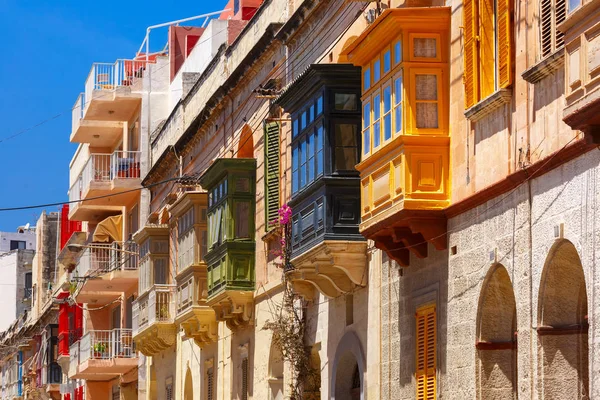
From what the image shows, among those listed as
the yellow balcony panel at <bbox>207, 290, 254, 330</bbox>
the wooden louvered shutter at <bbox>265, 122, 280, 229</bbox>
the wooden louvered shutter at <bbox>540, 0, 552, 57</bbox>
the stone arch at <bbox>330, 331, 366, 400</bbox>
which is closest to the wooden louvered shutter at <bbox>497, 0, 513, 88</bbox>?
the wooden louvered shutter at <bbox>540, 0, 552, 57</bbox>

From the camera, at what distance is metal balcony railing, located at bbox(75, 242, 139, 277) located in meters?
39.7

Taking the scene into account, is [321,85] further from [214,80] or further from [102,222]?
[102,222]

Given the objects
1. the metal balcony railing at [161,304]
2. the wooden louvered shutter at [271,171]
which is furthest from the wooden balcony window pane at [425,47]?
the metal balcony railing at [161,304]

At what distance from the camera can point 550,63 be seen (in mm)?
14086

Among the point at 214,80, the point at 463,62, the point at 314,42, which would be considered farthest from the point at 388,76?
the point at 214,80

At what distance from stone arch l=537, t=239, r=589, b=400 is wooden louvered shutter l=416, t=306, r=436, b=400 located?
3149mm

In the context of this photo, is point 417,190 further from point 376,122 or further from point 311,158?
point 311,158

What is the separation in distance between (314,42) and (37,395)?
126ft

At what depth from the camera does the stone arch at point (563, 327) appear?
14.1 m

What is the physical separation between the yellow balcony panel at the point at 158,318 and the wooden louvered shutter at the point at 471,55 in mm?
17272

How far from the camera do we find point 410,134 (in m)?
17.2

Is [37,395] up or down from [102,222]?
down

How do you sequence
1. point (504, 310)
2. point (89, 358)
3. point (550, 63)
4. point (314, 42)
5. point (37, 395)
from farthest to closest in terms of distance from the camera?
point (37, 395) < point (89, 358) < point (314, 42) < point (504, 310) < point (550, 63)

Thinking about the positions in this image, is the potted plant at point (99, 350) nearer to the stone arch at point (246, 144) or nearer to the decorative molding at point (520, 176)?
the stone arch at point (246, 144)
